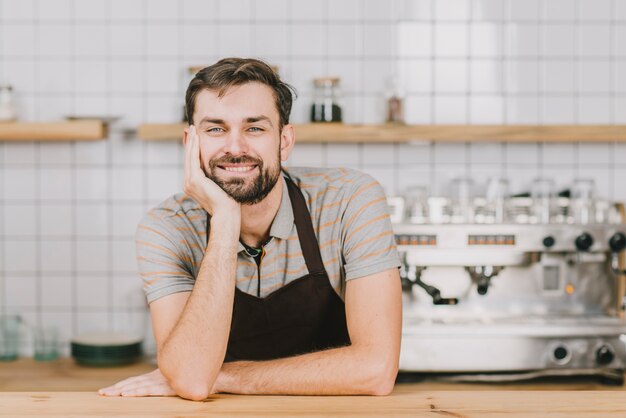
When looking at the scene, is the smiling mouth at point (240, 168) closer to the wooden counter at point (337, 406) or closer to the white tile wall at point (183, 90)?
the wooden counter at point (337, 406)

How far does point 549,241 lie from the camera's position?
7.48 feet

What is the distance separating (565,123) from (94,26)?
1848 mm

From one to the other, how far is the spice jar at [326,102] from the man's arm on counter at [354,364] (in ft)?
4.06

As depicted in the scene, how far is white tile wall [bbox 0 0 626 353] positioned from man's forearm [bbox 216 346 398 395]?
56.0 inches

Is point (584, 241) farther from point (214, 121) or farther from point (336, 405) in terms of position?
point (336, 405)

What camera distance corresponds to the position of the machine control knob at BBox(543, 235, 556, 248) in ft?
7.48

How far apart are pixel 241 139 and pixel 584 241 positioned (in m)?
1.28

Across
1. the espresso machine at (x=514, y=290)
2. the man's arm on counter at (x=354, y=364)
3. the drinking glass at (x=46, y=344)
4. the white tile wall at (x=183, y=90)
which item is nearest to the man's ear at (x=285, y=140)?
the man's arm on counter at (x=354, y=364)

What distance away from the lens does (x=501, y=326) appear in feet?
7.23

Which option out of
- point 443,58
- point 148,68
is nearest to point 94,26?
point 148,68

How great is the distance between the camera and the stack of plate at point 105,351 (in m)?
2.43

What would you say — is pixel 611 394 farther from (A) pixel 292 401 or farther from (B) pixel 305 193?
(B) pixel 305 193

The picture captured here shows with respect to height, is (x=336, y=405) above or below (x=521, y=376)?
above

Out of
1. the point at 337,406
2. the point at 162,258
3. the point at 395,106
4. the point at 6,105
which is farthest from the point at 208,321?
the point at 6,105
